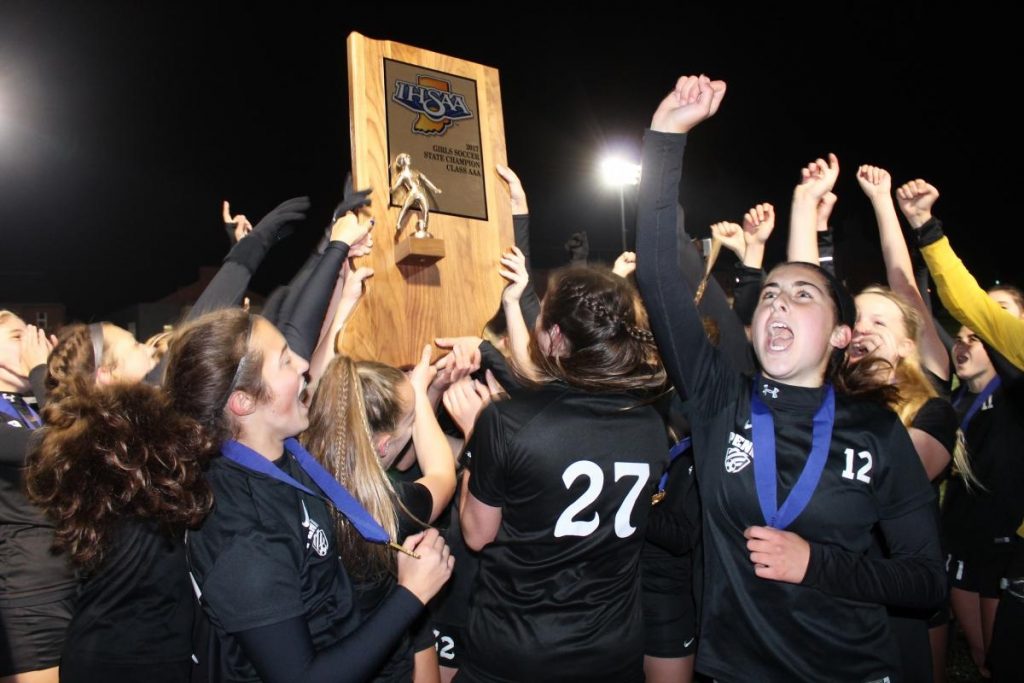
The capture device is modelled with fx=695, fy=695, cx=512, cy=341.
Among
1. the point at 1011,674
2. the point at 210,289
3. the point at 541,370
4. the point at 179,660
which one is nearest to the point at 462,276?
the point at 541,370

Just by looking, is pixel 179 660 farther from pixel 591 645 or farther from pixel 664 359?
pixel 664 359

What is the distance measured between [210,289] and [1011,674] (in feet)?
10.7

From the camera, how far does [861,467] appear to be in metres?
2.01

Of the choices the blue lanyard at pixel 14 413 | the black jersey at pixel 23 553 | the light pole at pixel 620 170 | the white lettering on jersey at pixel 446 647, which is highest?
the light pole at pixel 620 170

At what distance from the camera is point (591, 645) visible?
7.11ft

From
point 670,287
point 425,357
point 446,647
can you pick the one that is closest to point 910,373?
point 670,287

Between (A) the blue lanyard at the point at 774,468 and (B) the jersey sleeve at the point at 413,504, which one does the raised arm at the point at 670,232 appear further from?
(B) the jersey sleeve at the point at 413,504

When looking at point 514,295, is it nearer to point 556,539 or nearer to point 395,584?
point 556,539

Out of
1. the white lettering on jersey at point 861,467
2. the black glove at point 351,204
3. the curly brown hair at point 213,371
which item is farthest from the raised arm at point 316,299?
the white lettering on jersey at point 861,467

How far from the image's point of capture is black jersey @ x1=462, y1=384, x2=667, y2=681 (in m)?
2.15

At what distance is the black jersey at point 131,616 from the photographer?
208 cm

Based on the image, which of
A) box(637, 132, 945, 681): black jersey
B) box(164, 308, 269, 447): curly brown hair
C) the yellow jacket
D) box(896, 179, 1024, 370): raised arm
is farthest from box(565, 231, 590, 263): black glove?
box(164, 308, 269, 447): curly brown hair

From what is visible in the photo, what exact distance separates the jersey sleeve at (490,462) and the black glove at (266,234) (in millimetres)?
1384

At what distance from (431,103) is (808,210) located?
1647mm
